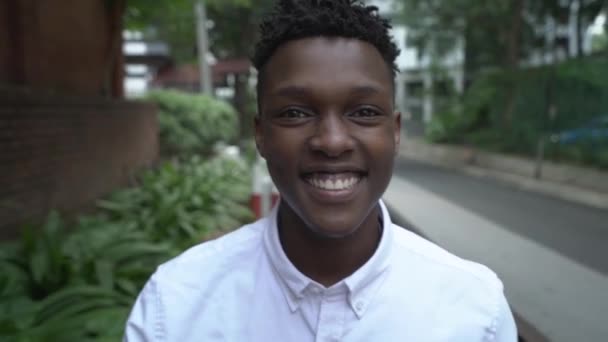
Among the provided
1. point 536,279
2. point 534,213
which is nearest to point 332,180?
point 536,279

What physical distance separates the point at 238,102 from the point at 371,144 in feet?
76.8

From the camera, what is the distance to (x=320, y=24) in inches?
51.1

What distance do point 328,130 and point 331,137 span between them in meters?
0.02

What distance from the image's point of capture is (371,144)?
132 centimetres

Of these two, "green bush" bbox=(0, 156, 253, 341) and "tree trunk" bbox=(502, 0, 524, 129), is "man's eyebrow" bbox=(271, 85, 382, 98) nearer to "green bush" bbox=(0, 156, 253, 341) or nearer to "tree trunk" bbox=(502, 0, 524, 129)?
"green bush" bbox=(0, 156, 253, 341)

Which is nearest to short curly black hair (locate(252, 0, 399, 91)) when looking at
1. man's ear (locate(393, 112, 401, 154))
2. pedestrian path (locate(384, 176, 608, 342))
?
man's ear (locate(393, 112, 401, 154))

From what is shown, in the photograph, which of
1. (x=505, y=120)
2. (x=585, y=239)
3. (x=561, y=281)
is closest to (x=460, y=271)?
(x=561, y=281)

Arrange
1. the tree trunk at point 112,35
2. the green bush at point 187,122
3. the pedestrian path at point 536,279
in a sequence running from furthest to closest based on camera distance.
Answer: the green bush at point 187,122, the tree trunk at point 112,35, the pedestrian path at point 536,279

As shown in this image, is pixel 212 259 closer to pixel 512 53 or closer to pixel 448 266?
pixel 448 266

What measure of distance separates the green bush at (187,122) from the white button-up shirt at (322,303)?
12.9 meters

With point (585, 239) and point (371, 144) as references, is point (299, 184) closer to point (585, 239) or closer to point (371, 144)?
point (371, 144)

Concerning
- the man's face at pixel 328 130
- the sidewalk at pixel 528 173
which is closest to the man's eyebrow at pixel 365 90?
the man's face at pixel 328 130

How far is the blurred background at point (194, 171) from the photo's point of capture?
324cm

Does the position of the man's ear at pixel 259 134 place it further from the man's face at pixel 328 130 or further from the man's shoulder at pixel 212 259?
the man's shoulder at pixel 212 259
